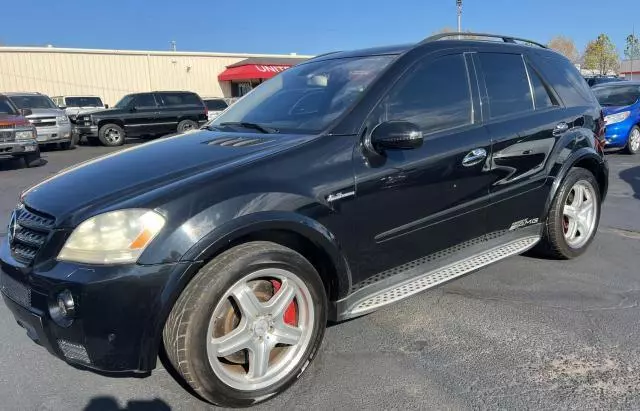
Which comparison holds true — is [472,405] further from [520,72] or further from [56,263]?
[520,72]

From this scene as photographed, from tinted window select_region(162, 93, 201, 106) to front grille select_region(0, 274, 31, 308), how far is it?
56.1 ft

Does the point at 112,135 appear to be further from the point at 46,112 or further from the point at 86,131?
the point at 46,112

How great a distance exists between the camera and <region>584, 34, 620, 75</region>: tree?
228ft

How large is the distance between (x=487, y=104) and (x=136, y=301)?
273cm

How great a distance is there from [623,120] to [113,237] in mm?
11612

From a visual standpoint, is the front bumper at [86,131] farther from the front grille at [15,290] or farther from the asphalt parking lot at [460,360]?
the front grille at [15,290]

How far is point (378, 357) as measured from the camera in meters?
3.12

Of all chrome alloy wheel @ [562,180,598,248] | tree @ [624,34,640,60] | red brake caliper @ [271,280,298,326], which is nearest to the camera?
red brake caliper @ [271,280,298,326]

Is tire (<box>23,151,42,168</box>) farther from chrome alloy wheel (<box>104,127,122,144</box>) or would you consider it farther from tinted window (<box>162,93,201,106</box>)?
tinted window (<box>162,93,201,106</box>)

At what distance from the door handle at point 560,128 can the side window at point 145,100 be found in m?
16.6

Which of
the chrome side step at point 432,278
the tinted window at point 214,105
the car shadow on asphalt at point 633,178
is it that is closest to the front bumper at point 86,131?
the tinted window at point 214,105

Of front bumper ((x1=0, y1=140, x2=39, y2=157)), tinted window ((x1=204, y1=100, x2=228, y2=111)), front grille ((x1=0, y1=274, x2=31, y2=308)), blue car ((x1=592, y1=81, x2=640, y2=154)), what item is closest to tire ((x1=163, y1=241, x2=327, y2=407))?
front grille ((x1=0, y1=274, x2=31, y2=308))

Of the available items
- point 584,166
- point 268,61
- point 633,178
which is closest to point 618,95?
point 633,178

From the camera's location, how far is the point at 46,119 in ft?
51.9
